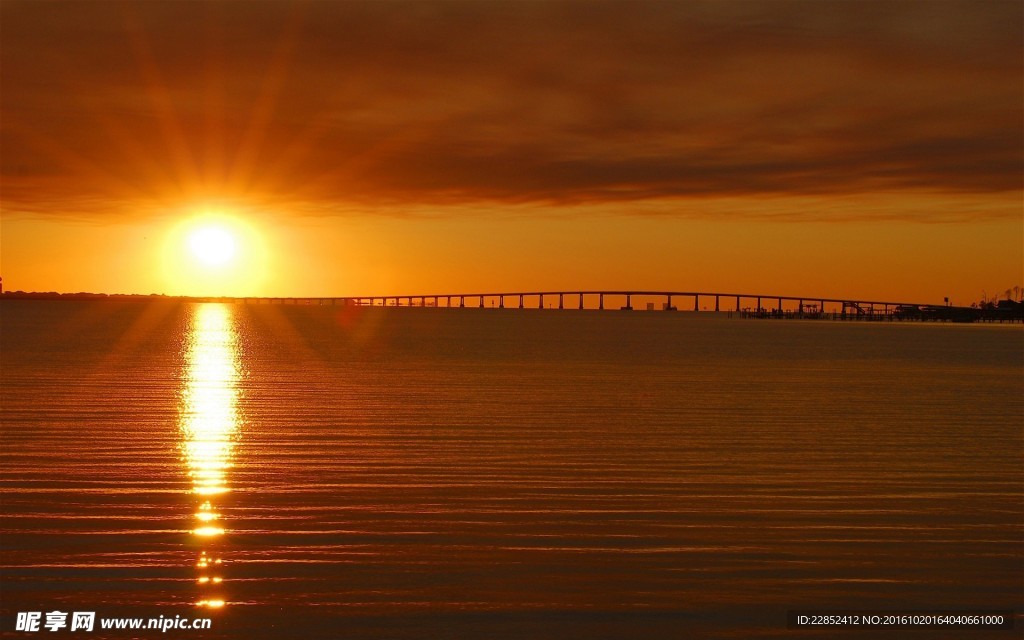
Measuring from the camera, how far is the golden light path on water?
1261 cm

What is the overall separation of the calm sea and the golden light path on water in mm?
70

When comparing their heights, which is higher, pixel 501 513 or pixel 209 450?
pixel 209 450

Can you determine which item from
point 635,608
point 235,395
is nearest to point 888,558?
point 635,608

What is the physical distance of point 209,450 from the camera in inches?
889

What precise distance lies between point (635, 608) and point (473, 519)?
4554mm

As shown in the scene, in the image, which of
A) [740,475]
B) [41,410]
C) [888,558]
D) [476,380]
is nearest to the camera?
[888,558]

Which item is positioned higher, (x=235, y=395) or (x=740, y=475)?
(x=235, y=395)

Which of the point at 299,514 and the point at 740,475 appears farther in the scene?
the point at 740,475

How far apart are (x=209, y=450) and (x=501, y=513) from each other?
9.26m

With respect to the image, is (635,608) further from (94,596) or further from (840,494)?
(840,494)

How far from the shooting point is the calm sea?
11383mm

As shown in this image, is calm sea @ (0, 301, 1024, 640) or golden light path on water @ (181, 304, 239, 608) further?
golden light path on water @ (181, 304, 239, 608)

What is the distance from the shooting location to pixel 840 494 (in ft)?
59.1

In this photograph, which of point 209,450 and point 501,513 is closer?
point 501,513
